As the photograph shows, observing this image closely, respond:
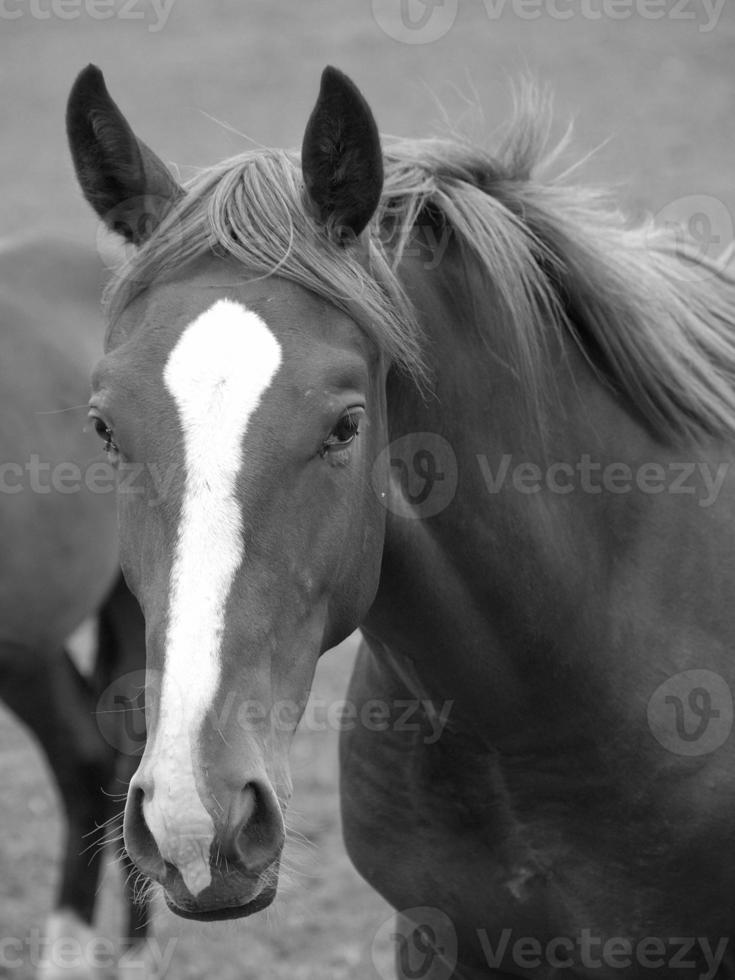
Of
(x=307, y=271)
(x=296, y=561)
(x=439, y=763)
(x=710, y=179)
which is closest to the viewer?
(x=296, y=561)

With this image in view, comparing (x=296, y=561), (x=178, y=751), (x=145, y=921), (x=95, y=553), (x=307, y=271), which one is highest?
(x=307, y=271)

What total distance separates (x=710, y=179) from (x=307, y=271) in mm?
13177

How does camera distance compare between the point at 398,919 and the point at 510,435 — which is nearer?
the point at 510,435

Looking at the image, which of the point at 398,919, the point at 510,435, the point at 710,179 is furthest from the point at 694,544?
the point at 710,179

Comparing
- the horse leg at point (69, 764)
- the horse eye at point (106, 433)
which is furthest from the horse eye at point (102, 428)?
the horse leg at point (69, 764)

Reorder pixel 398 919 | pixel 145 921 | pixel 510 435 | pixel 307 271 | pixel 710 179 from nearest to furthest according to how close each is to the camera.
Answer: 1. pixel 307 271
2. pixel 510 435
3. pixel 398 919
4. pixel 145 921
5. pixel 710 179

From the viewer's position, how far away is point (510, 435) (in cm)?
243

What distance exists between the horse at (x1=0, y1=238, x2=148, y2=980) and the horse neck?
224cm

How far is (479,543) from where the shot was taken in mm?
2387

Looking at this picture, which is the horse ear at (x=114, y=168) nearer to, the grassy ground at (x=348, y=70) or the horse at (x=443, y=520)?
the horse at (x=443, y=520)

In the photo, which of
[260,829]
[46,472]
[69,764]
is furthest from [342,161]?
[69,764]

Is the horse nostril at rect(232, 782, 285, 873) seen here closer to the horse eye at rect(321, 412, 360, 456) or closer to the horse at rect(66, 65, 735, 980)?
the horse at rect(66, 65, 735, 980)

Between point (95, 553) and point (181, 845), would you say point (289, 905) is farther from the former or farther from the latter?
point (181, 845)

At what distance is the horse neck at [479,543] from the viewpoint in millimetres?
2363
